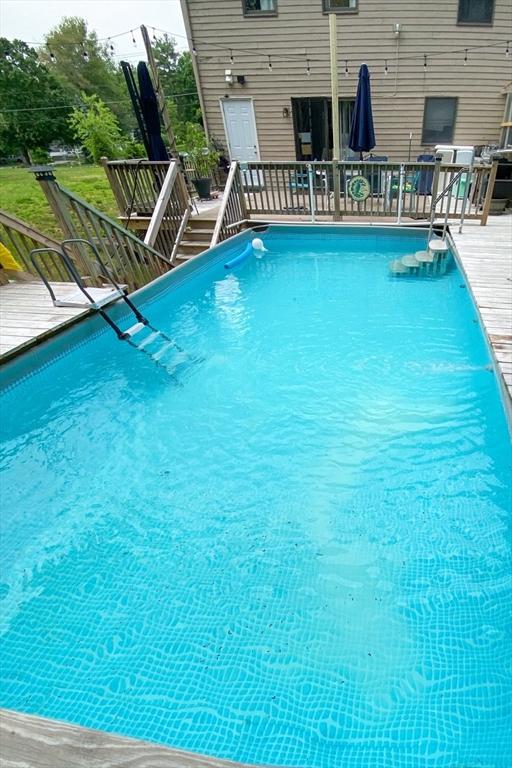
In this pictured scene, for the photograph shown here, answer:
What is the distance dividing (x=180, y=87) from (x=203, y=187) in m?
27.8

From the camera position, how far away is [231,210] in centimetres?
780

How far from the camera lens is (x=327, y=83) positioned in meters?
9.41

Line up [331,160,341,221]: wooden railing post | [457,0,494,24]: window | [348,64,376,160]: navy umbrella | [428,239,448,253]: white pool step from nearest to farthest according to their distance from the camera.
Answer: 1. [428,239,448,253]: white pool step
2. [331,160,341,221]: wooden railing post
3. [348,64,376,160]: navy umbrella
4. [457,0,494,24]: window

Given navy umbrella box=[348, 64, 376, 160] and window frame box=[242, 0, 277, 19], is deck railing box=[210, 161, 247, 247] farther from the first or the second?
window frame box=[242, 0, 277, 19]

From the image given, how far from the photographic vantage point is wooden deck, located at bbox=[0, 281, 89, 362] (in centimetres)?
401

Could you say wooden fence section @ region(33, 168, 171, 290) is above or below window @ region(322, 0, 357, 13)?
below

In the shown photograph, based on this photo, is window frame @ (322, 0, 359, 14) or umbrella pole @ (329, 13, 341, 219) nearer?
umbrella pole @ (329, 13, 341, 219)

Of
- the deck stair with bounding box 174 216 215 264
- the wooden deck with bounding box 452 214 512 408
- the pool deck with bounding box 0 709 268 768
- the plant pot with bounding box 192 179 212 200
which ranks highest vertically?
the plant pot with bounding box 192 179 212 200

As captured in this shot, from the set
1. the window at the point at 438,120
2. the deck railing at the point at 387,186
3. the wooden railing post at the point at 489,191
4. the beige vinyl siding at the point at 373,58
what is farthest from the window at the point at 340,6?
the wooden railing post at the point at 489,191

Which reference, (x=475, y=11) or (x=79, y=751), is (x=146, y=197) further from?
(x=475, y=11)

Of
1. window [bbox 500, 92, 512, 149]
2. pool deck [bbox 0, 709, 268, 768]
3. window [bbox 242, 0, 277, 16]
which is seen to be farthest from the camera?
window [bbox 500, 92, 512, 149]

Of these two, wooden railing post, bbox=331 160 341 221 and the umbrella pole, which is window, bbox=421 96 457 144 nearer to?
the umbrella pole

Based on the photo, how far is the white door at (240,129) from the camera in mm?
9773

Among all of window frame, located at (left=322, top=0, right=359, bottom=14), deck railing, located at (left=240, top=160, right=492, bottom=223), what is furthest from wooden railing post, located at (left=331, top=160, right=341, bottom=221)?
window frame, located at (left=322, top=0, right=359, bottom=14)
